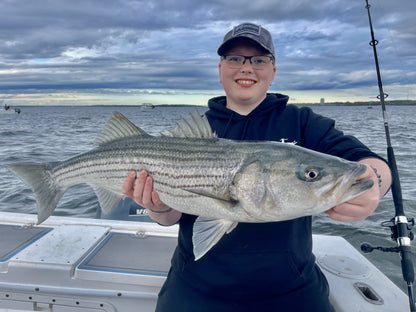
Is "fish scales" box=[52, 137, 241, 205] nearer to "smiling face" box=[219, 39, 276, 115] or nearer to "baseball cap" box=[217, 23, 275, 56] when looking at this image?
"smiling face" box=[219, 39, 276, 115]

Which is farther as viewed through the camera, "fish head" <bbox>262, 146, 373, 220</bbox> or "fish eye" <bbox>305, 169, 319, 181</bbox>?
"fish eye" <bbox>305, 169, 319, 181</bbox>

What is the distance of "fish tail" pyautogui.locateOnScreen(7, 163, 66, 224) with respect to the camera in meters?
3.56

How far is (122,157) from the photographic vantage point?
124 inches

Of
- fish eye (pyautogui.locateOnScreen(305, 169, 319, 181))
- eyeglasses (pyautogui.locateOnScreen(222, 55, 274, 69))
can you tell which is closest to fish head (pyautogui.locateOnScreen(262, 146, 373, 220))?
fish eye (pyautogui.locateOnScreen(305, 169, 319, 181))

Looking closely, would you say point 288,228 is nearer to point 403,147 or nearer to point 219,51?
point 219,51

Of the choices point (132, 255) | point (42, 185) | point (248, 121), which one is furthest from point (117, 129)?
point (132, 255)

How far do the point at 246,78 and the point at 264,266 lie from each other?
1.83 metres

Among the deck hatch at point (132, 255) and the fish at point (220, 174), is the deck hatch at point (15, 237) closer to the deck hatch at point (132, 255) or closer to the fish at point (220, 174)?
the deck hatch at point (132, 255)

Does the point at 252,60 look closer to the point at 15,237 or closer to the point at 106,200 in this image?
the point at 106,200

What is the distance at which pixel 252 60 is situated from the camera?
3365mm

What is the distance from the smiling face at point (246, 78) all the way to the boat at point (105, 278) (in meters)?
2.13

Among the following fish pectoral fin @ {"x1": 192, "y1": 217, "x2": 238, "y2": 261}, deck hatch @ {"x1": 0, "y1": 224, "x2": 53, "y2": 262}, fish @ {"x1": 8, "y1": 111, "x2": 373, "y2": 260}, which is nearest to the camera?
fish @ {"x1": 8, "y1": 111, "x2": 373, "y2": 260}

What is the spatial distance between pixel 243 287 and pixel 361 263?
6.27ft

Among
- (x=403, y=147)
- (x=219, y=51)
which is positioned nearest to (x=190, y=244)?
(x=219, y=51)
